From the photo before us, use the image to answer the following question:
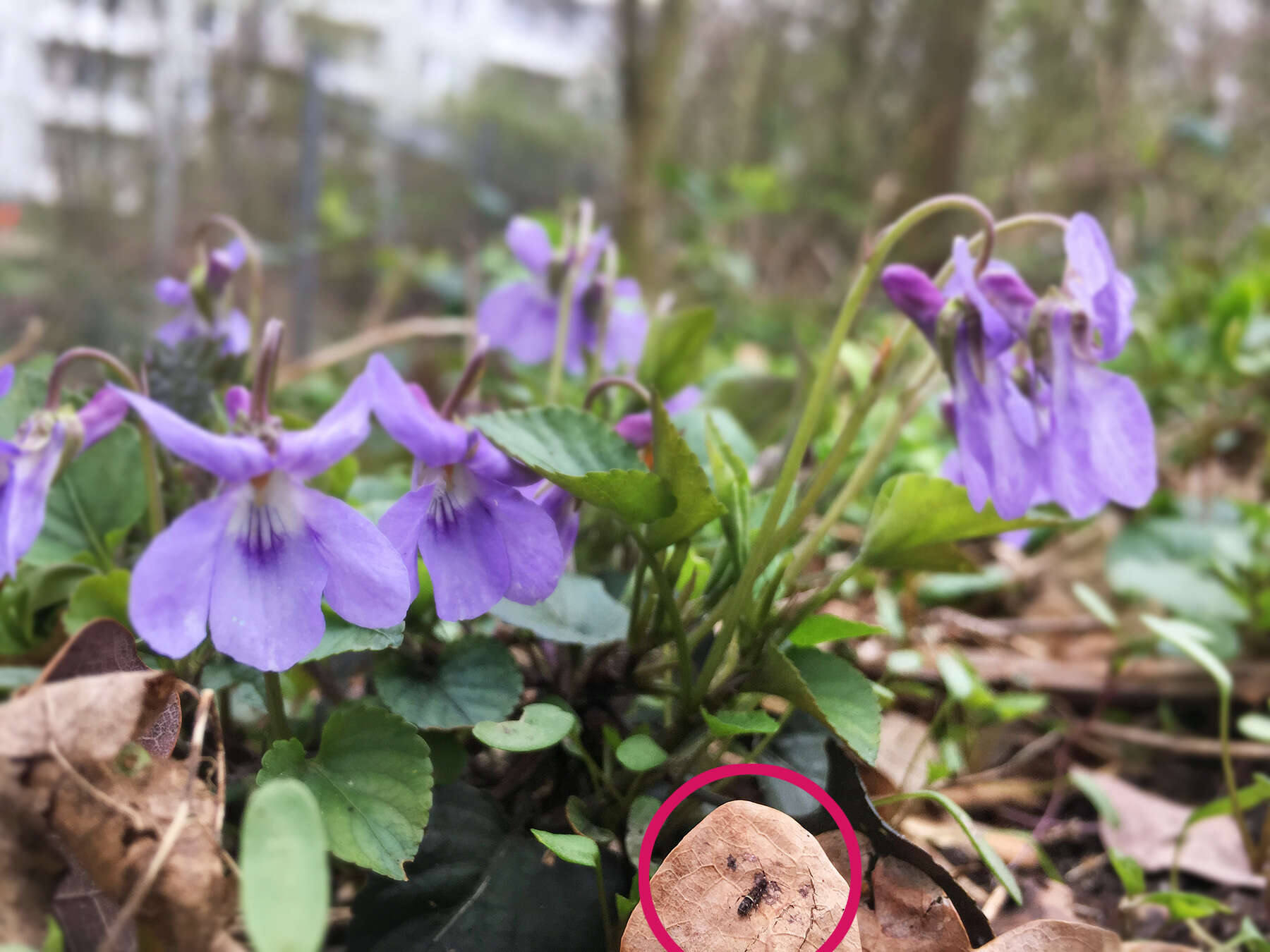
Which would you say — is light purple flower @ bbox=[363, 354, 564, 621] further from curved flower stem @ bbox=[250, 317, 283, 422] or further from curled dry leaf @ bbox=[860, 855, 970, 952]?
curled dry leaf @ bbox=[860, 855, 970, 952]

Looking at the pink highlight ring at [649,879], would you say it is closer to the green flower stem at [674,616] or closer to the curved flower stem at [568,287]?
the green flower stem at [674,616]

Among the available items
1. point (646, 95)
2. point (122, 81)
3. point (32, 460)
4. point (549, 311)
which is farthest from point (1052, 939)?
point (122, 81)

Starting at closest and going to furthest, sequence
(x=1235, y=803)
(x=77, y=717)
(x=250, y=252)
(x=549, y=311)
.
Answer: (x=77, y=717)
(x=1235, y=803)
(x=250, y=252)
(x=549, y=311)

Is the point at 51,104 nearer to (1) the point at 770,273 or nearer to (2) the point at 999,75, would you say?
(1) the point at 770,273

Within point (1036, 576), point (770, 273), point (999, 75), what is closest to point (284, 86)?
point (770, 273)

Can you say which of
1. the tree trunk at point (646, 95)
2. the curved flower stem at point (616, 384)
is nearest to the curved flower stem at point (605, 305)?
the curved flower stem at point (616, 384)

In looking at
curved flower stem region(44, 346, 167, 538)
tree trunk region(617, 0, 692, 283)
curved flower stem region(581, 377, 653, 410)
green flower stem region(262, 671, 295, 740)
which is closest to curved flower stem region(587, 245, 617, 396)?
curved flower stem region(581, 377, 653, 410)

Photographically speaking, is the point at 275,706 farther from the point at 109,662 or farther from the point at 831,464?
the point at 831,464
